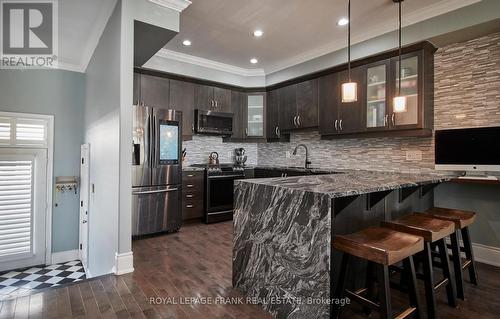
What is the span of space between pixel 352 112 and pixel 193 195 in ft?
9.07

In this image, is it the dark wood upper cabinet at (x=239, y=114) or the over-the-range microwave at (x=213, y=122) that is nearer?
the over-the-range microwave at (x=213, y=122)

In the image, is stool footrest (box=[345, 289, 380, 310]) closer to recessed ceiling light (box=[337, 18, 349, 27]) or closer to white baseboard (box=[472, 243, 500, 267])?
white baseboard (box=[472, 243, 500, 267])

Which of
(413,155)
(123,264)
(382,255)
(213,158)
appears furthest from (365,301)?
(213,158)

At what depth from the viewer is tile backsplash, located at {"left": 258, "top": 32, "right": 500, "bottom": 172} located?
289 cm

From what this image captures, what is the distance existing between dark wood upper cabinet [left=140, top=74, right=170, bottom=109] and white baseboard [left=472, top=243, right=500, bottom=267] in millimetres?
4583

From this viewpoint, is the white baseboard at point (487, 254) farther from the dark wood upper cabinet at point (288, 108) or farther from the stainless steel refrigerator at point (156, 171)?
the stainless steel refrigerator at point (156, 171)

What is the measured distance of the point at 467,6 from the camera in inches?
110

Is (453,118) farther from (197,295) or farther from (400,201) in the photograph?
(197,295)

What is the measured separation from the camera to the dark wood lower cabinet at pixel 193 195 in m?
4.33

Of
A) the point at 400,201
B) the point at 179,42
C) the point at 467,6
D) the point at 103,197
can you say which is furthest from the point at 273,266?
the point at 179,42

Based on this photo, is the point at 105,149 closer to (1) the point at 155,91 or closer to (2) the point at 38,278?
(1) the point at 155,91

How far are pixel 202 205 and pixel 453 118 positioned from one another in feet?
12.0

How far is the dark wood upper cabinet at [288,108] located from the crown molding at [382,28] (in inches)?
17.5

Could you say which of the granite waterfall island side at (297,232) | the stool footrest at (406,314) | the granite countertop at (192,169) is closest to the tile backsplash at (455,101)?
the granite waterfall island side at (297,232)
